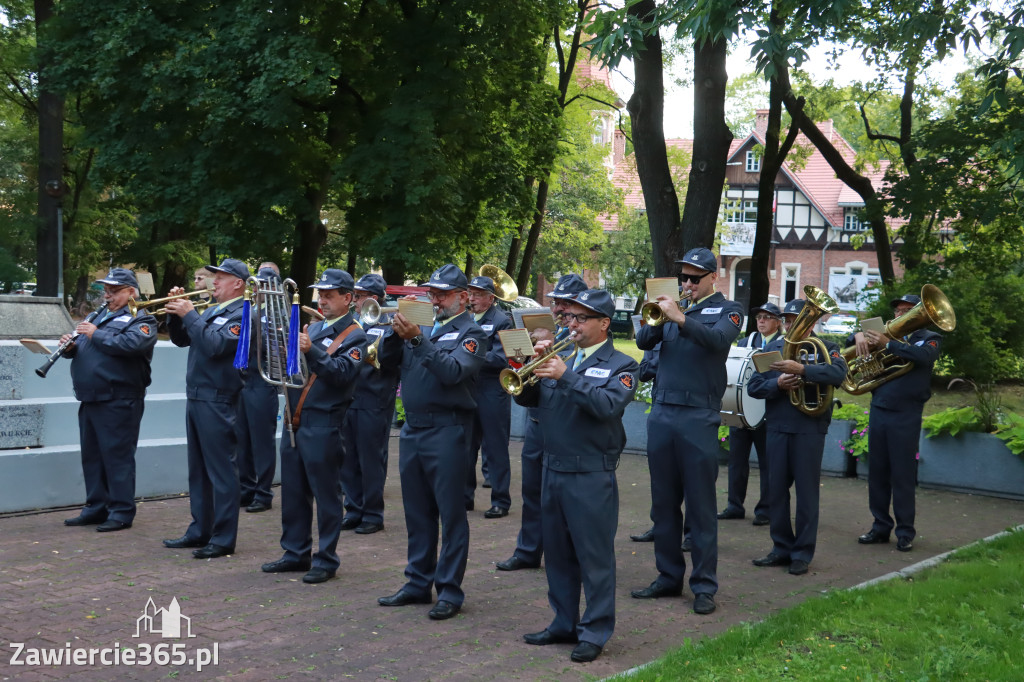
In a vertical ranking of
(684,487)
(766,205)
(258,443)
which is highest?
(766,205)

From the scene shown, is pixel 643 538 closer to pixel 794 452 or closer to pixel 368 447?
pixel 794 452

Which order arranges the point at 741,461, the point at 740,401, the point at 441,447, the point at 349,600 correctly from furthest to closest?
1. the point at 741,461
2. the point at 740,401
3. the point at 349,600
4. the point at 441,447

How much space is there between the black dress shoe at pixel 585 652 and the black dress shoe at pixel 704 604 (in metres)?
1.33

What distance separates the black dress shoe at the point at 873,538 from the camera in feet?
32.0

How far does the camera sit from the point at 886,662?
19.6ft

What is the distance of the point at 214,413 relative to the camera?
8820 mm

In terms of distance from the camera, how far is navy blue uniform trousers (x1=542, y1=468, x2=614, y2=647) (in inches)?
245

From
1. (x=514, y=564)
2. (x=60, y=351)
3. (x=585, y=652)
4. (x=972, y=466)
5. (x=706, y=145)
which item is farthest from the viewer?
(x=706, y=145)

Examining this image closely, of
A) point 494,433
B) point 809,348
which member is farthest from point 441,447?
point 494,433

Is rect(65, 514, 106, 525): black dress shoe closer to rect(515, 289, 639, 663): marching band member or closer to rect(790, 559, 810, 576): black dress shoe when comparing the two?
rect(515, 289, 639, 663): marching band member

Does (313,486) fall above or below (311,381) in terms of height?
below

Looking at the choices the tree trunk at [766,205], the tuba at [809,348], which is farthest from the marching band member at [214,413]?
the tree trunk at [766,205]

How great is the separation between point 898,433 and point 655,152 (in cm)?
769

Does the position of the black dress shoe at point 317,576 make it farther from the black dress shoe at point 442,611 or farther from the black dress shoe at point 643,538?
the black dress shoe at point 643,538
